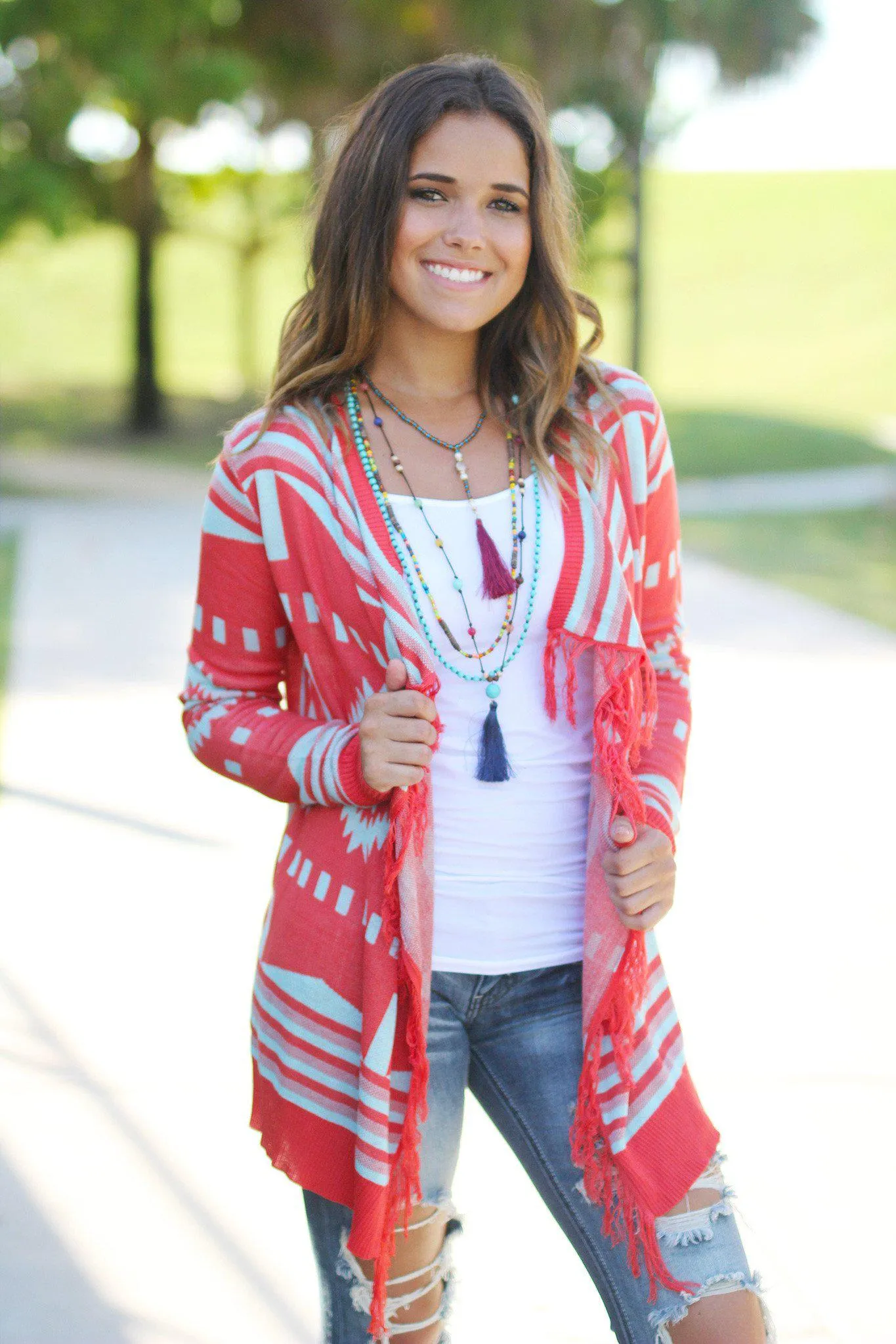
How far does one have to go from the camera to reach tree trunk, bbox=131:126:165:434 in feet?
67.6

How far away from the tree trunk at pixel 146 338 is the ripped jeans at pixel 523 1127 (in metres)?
20.0

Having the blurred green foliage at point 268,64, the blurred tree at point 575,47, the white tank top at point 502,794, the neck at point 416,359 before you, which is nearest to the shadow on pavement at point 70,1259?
the white tank top at point 502,794

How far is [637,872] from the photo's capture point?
180 cm

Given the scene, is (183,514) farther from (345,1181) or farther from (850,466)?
(345,1181)

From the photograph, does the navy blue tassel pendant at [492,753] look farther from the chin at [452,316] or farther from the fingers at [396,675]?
the chin at [452,316]

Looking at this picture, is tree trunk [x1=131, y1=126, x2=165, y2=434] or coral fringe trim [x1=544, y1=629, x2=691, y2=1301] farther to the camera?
tree trunk [x1=131, y1=126, x2=165, y2=434]

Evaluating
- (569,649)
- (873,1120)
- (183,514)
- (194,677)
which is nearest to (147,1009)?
(873,1120)

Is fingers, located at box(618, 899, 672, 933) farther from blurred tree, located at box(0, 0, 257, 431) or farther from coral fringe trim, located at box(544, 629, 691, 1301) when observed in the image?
blurred tree, located at box(0, 0, 257, 431)

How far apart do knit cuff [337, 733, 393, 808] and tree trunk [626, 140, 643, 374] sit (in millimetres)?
21899

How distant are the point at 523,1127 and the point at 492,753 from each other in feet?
1.52

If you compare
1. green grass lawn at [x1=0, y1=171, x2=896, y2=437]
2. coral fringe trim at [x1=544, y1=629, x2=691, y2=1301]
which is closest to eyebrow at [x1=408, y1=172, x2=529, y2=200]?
coral fringe trim at [x1=544, y1=629, x2=691, y2=1301]

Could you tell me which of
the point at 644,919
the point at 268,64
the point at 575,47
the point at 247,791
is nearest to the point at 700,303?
the point at 575,47

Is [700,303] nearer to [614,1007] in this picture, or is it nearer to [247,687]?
[247,687]

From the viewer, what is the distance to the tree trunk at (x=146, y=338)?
20.6 metres
